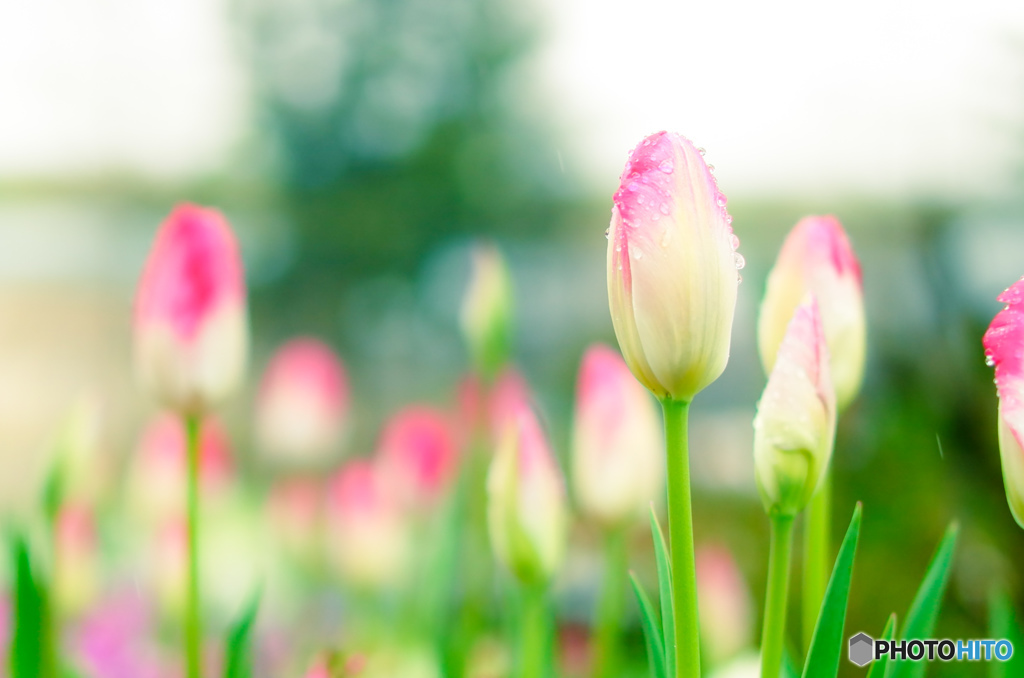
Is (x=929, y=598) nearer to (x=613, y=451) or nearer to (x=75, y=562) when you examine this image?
(x=613, y=451)

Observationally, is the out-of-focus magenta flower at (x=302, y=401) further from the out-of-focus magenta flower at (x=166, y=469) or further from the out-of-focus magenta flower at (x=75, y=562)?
the out-of-focus magenta flower at (x=75, y=562)

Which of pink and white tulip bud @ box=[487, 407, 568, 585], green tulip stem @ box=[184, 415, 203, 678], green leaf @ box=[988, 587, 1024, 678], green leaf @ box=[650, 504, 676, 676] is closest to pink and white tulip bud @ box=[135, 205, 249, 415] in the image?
green tulip stem @ box=[184, 415, 203, 678]

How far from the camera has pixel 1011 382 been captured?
0.27 m

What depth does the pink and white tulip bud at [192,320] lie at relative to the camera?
1.51 feet

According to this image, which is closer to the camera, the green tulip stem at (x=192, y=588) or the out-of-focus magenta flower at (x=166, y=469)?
the green tulip stem at (x=192, y=588)

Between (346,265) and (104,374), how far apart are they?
2.29 m

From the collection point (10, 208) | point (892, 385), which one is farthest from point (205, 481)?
point (10, 208)

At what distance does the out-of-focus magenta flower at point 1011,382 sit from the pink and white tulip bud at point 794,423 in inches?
2.0

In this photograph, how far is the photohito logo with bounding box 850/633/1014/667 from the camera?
316 mm

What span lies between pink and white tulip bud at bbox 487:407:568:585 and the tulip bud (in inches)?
13.2

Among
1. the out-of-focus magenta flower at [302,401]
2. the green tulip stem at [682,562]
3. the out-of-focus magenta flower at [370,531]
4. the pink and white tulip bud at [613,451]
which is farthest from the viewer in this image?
the out-of-focus magenta flower at [302,401]

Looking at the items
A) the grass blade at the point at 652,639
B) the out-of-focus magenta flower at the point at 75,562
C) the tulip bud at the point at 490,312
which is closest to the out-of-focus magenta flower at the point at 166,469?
the out-of-focus magenta flower at the point at 75,562

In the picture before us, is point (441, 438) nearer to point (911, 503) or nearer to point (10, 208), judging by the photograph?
point (911, 503)

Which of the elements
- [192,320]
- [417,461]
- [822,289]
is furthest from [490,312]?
[822,289]
